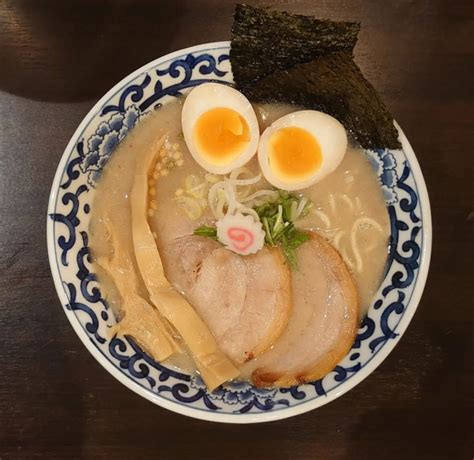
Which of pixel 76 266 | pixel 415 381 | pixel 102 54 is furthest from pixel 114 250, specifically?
pixel 415 381

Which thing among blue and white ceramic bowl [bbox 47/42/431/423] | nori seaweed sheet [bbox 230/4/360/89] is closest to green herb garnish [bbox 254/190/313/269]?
blue and white ceramic bowl [bbox 47/42/431/423]

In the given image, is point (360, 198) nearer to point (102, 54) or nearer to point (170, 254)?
point (170, 254)

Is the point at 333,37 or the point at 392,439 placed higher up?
the point at 333,37

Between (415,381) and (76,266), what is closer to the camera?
(76,266)

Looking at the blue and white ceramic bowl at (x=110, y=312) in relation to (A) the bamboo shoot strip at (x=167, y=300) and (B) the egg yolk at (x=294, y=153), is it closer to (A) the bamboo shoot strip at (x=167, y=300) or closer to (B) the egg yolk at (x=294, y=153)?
(A) the bamboo shoot strip at (x=167, y=300)

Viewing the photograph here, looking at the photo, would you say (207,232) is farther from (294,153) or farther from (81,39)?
(81,39)

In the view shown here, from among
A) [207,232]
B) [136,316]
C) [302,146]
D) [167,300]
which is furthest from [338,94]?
[136,316]

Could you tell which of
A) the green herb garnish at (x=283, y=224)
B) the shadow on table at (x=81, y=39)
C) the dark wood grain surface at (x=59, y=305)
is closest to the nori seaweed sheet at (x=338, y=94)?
the dark wood grain surface at (x=59, y=305)

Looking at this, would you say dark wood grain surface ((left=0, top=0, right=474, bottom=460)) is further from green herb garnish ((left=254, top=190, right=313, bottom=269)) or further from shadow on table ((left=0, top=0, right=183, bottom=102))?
green herb garnish ((left=254, top=190, right=313, bottom=269))
